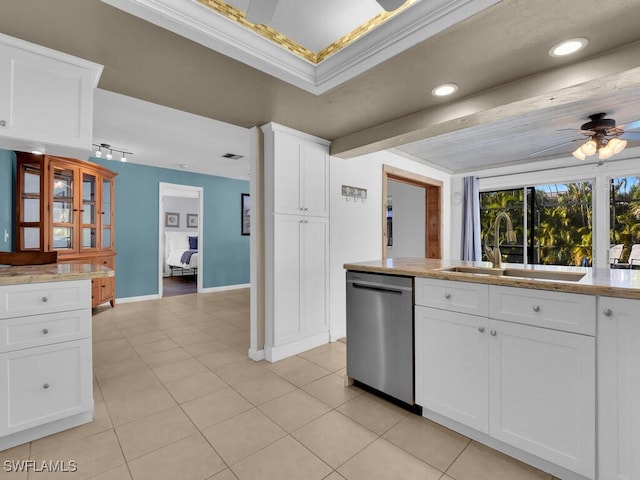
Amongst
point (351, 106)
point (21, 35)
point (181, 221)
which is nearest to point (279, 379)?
point (351, 106)

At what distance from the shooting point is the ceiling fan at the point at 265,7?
3.88 feet

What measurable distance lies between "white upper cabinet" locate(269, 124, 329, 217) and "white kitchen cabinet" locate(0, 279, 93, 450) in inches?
66.3

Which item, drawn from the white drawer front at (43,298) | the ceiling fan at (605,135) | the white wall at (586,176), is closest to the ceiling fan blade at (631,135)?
the ceiling fan at (605,135)

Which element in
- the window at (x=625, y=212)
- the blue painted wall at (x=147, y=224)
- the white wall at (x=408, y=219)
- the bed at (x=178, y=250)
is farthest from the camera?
the bed at (x=178, y=250)

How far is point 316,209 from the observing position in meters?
3.31

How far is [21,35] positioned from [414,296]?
2.66 m

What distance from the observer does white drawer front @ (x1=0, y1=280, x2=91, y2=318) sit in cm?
165

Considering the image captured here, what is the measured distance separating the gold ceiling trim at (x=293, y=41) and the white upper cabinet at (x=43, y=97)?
36.3 inches

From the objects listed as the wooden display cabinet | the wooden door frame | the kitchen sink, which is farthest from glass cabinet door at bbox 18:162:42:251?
the wooden door frame

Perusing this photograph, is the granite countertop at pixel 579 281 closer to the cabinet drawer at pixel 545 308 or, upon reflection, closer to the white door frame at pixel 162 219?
the cabinet drawer at pixel 545 308

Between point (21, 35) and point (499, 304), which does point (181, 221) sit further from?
point (499, 304)

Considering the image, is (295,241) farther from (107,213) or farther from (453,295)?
(107,213)

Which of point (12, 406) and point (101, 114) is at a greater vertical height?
point (101, 114)

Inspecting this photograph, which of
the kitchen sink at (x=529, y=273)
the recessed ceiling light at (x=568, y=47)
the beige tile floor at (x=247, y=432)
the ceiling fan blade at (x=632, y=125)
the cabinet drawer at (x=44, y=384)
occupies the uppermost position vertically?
the ceiling fan blade at (x=632, y=125)
